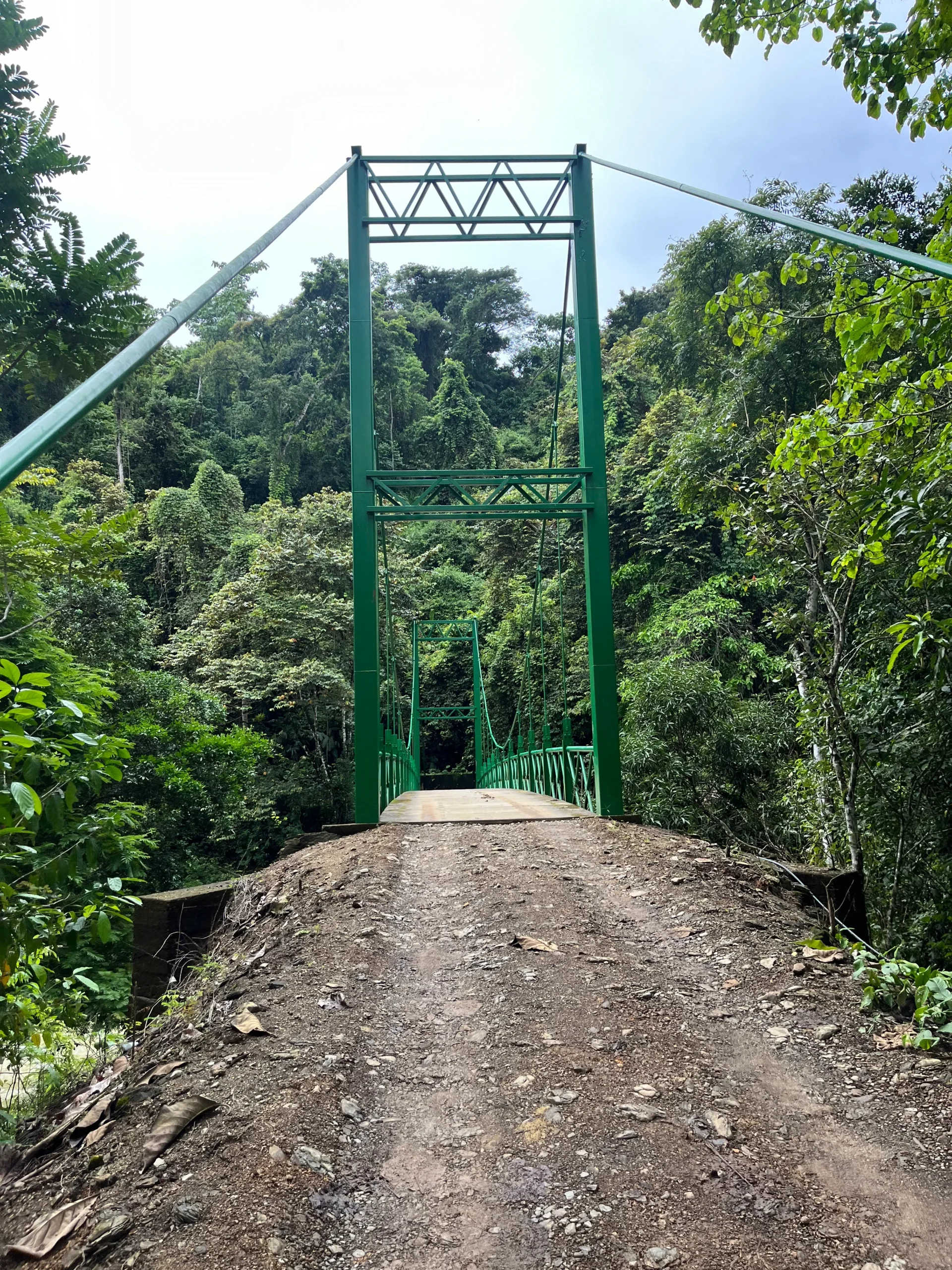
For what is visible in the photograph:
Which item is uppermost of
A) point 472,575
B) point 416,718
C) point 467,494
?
point 472,575

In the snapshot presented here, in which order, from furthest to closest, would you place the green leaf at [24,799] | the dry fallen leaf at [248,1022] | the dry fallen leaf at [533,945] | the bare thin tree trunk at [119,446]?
the bare thin tree trunk at [119,446], the dry fallen leaf at [533,945], the dry fallen leaf at [248,1022], the green leaf at [24,799]

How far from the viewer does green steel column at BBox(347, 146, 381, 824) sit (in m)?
5.40

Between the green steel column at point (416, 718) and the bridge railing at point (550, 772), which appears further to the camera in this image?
the green steel column at point (416, 718)

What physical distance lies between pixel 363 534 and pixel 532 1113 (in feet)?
14.0

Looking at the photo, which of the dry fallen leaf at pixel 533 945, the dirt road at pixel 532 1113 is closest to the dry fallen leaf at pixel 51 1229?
the dirt road at pixel 532 1113

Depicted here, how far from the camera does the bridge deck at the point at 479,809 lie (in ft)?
18.2

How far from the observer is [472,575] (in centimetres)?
2388

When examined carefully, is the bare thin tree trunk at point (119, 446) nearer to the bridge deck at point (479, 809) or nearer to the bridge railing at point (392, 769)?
the bridge railing at point (392, 769)

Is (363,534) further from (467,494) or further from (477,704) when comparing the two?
(477,704)

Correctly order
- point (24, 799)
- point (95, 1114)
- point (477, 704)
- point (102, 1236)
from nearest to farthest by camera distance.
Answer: point (24, 799)
point (102, 1236)
point (95, 1114)
point (477, 704)

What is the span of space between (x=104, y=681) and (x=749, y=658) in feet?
29.3

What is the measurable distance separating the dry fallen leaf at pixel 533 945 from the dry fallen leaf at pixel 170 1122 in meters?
1.26

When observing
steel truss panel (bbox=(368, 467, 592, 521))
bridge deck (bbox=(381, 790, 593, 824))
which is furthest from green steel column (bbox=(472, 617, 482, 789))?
steel truss panel (bbox=(368, 467, 592, 521))

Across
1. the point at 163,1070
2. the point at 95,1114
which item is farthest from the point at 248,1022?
the point at 95,1114
